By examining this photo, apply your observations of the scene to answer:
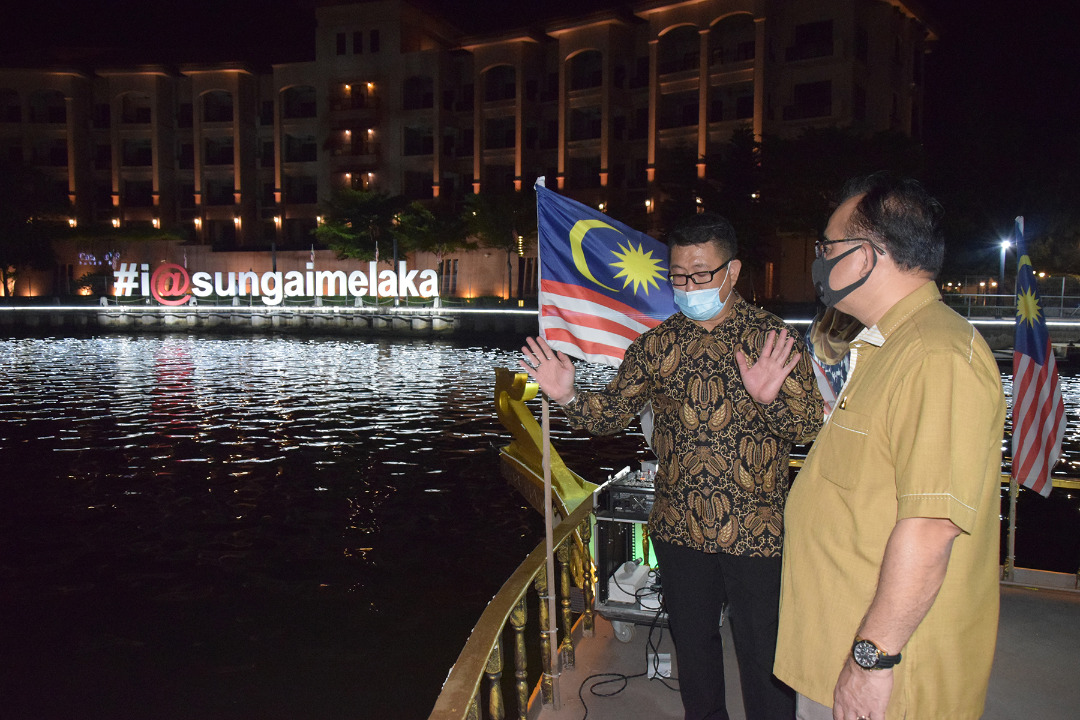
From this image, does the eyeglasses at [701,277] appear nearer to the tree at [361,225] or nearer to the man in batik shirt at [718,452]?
the man in batik shirt at [718,452]

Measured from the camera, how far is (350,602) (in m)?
7.79

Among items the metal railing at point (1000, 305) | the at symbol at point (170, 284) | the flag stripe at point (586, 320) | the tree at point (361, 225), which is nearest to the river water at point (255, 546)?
the flag stripe at point (586, 320)

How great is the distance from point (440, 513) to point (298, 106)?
57.8 metres

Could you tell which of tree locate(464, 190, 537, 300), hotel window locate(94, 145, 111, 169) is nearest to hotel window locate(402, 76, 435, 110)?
tree locate(464, 190, 537, 300)

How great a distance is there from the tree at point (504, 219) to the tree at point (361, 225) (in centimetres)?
636

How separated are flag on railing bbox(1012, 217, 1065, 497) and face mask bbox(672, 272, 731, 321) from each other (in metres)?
3.34

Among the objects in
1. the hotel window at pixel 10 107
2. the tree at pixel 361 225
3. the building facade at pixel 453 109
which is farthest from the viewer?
the hotel window at pixel 10 107

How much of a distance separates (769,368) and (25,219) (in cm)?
7083

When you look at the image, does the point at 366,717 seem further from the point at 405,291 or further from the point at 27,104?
the point at 27,104

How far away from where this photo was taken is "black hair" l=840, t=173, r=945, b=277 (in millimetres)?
2090

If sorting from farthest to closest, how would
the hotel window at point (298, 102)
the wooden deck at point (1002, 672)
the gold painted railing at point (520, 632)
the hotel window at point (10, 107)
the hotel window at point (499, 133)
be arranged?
the hotel window at point (10, 107) → the hotel window at point (298, 102) → the hotel window at point (499, 133) → the wooden deck at point (1002, 672) → the gold painted railing at point (520, 632)

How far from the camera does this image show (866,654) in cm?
189

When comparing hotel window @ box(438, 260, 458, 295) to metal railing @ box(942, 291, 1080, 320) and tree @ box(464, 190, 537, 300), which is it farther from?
metal railing @ box(942, 291, 1080, 320)

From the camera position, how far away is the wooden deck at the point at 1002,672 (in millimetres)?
3660
